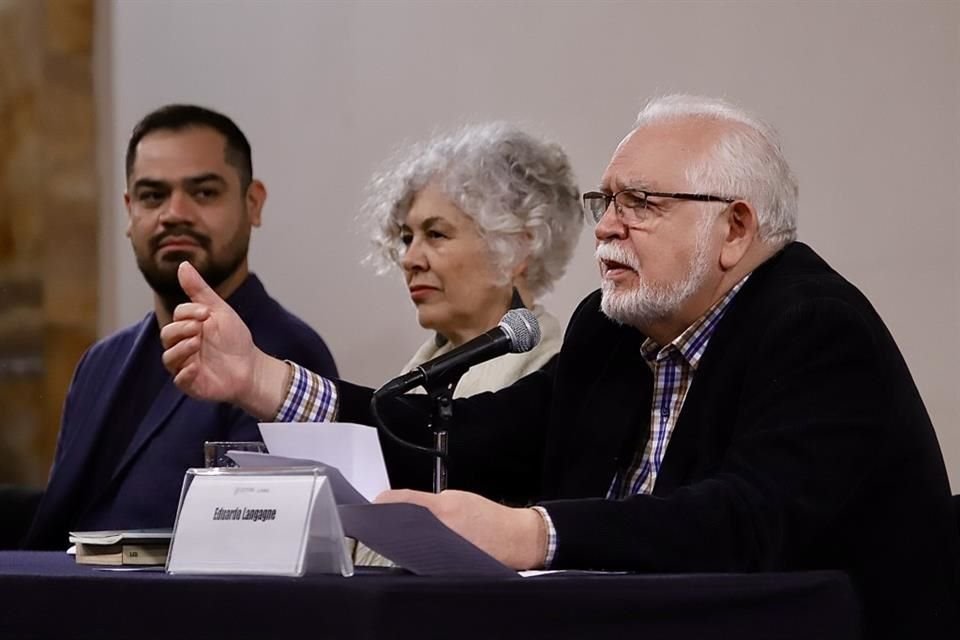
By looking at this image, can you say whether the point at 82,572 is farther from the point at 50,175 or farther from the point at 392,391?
the point at 50,175

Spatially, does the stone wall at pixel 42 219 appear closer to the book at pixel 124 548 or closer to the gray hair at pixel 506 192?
the gray hair at pixel 506 192

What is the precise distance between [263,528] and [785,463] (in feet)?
2.16

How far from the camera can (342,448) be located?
5.61 feet

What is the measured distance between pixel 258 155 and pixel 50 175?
620mm

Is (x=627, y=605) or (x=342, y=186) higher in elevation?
(x=342, y=186)

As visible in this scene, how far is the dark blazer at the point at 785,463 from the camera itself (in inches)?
66.5

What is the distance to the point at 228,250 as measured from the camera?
3600 millimetres

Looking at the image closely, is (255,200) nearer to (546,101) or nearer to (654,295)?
(546,101)

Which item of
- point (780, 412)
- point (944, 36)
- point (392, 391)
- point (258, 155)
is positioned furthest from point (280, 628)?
point (258, 155)

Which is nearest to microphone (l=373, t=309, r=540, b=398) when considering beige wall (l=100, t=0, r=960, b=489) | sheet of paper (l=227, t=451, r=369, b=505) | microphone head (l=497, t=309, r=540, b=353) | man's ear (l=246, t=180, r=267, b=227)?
microphone head (l=497, t=309, r=540, b=353)

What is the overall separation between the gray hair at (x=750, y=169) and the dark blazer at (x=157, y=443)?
4.09ft

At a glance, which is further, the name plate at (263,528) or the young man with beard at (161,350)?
the young man with beard at (161,350)

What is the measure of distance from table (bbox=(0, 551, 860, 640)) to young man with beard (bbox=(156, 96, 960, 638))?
23 centimetres

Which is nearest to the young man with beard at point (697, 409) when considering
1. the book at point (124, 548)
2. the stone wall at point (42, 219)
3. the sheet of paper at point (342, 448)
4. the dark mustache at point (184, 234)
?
the sheet of paper at point (342, 448)
